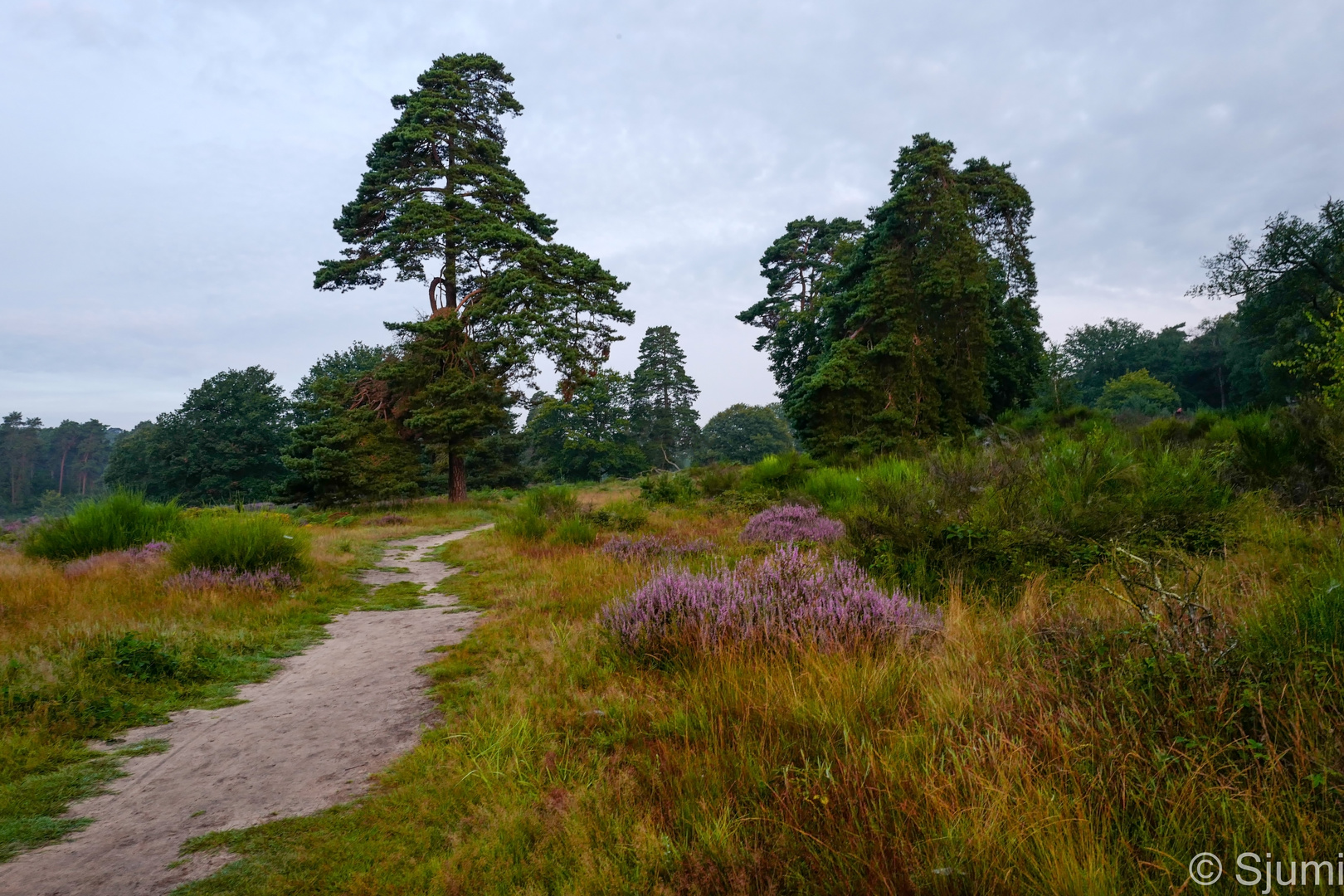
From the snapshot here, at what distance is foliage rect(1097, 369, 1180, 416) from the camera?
6016 cm

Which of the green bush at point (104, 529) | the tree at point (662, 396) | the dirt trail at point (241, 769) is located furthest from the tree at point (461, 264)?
the tree at point (662, 396)

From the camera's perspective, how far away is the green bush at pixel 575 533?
412 inches

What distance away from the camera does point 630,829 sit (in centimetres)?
226

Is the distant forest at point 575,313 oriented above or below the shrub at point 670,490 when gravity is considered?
above

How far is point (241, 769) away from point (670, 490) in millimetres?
13976

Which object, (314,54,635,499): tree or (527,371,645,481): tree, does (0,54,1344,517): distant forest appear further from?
(527,371,645,481): tree

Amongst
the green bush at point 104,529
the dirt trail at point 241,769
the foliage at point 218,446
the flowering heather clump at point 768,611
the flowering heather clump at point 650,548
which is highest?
the foliage at point 218,446

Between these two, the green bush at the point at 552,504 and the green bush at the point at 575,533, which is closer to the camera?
the green bush at the point at 575,533

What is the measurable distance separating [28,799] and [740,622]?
392cm

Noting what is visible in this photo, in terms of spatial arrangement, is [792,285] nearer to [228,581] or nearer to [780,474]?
[780,474]

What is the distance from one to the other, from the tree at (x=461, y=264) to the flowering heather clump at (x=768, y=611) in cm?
1886

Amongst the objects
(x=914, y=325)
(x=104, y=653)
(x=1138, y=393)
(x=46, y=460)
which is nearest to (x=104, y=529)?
(x=104, y=653)

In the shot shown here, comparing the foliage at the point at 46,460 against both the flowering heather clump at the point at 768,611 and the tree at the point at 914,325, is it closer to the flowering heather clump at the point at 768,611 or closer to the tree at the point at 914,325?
the tree at the point at 914,325

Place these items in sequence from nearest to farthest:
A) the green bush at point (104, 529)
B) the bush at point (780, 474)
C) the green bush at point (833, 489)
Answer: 1. the green bush at point (104, 529)
2. the green bush at point (833, 489)
3. the bush at point (780, 474)
